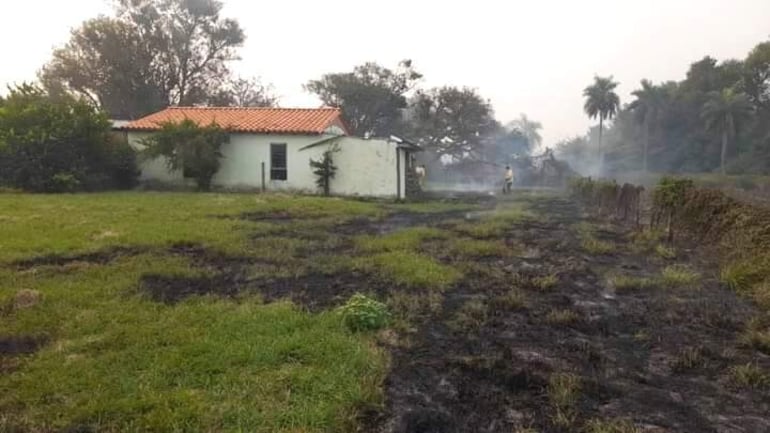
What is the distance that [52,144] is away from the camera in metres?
15.8

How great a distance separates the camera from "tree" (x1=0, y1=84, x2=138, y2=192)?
1547cm

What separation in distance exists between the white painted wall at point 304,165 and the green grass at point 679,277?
1249cm

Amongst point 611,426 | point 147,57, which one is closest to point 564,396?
point 611,426

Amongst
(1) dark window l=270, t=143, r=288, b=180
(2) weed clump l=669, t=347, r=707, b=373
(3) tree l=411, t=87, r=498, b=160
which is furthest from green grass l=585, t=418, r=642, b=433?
(3) tree l=411, t=87, r=498, b=160

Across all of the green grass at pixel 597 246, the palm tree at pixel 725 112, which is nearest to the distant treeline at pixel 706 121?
the palm tree at pixel 725 112

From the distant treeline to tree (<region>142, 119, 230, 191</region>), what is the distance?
4830 cm

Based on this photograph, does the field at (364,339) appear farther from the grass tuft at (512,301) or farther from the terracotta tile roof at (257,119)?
the terracotta tile roof at (257,119)

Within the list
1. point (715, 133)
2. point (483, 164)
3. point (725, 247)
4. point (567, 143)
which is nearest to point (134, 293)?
point (725, 247)

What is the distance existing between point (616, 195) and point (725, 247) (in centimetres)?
674

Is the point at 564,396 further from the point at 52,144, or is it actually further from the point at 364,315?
the point at 52,144

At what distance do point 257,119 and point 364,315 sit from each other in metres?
17.0

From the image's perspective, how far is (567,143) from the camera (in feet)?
317

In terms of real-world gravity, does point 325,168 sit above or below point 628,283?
above

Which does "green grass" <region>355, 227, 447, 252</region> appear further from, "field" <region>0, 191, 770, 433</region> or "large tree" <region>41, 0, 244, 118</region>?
"large tree" <region>41, 0, 244, 118</region>
